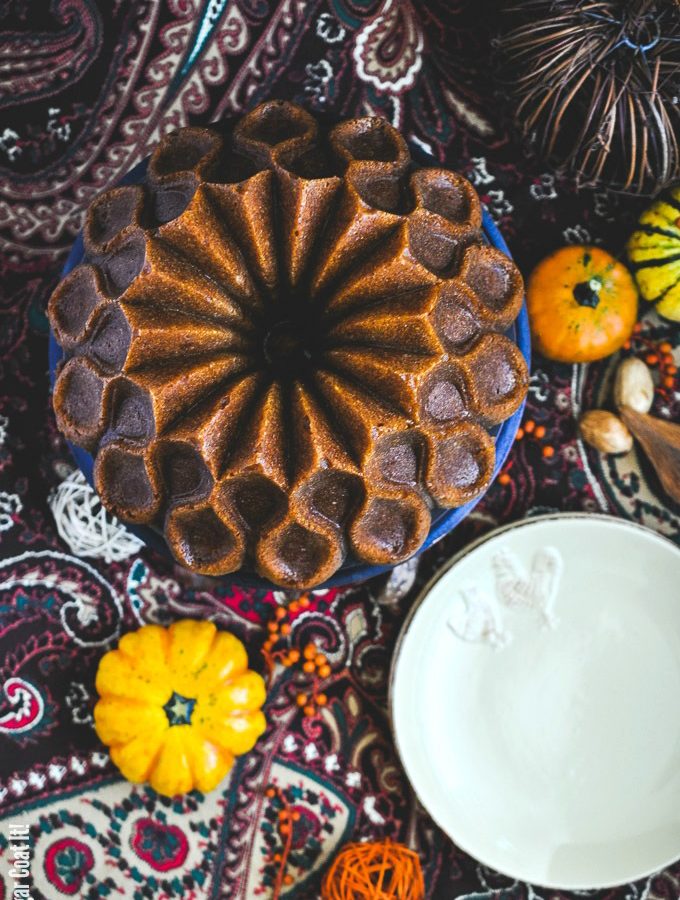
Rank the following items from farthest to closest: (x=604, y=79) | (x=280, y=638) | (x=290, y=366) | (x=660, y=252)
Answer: (x=280, y=638) → (x=660, y=252) → (x=604, y=79) → (x=290, y=366)

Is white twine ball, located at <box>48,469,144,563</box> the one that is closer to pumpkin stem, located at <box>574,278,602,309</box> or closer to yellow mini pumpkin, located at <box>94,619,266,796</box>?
yellow mini pumpkin, located at <box>94,619,266,796</box>

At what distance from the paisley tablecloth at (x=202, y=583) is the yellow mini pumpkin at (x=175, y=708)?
0.26 ft

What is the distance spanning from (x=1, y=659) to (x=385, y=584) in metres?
0.69

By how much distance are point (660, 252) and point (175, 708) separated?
110 centimetres

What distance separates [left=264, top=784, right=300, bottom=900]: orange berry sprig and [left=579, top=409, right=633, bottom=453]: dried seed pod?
832 mm

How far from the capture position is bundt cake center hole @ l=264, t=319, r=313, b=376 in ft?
3.59

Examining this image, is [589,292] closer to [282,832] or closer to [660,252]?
[660,252]

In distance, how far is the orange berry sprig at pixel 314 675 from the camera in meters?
1.51

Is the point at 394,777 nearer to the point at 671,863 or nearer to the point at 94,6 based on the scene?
the point at 671,863

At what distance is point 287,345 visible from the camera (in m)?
1.10

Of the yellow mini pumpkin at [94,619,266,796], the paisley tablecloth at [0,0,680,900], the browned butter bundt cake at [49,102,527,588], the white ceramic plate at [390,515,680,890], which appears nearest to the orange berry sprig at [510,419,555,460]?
the paisley tablecloth at [0,0,680,900]

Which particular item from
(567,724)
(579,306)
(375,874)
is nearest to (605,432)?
(579,306)

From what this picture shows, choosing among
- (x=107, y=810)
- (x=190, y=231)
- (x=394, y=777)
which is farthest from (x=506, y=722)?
(x=190, y=231)

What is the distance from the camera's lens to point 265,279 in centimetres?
104
